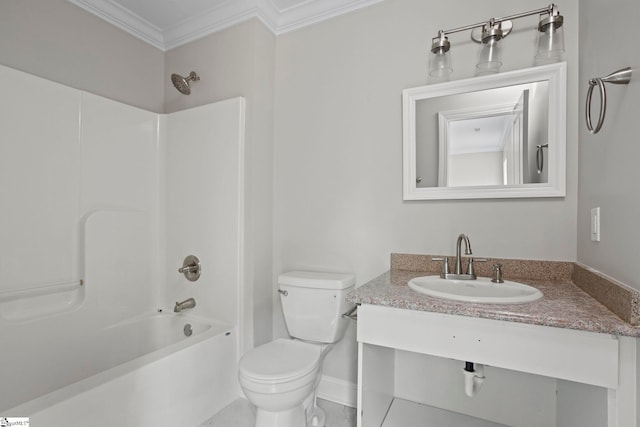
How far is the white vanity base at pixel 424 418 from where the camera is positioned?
60.8 inches

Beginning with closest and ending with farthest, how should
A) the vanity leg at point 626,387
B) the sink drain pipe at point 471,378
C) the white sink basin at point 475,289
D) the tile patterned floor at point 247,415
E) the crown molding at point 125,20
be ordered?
the vanity leg at point 626,387 < the white sink basin at point 475,289 < the sink drain pipe at point 471,378 < the tile patterned floor at point 247,415 < the crown molding at point 125,20

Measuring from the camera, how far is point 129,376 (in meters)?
1.35

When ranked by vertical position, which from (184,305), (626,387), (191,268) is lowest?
(184,305)

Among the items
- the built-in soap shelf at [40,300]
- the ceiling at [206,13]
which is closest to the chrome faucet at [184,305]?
the built-in soap shelf at [40,300]

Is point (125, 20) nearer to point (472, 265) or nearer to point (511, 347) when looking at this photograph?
point (472, 265)

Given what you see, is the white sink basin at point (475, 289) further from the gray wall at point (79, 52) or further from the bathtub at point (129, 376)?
the gray wall at point (79, 52)

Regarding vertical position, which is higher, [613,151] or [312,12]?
[312,12]

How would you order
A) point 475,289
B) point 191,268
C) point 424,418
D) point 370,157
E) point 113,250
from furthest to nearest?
1. point 191,268
2. point 113,250
3. point 370,157
4. point 424,418
5. point 475,289

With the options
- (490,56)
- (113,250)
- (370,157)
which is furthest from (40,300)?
(490,56)

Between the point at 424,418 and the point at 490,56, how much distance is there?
1817mm

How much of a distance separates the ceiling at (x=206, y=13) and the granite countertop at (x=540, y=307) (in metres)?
1.70

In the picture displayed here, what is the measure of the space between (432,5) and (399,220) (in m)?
1.19

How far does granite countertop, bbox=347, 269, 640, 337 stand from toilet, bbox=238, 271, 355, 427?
392mm

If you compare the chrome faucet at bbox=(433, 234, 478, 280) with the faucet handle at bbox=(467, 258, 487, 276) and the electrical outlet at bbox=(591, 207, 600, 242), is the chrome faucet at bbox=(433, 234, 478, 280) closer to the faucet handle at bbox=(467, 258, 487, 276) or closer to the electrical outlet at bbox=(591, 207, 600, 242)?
the faucet handle at bbox=(467, 258, 487, 276)
